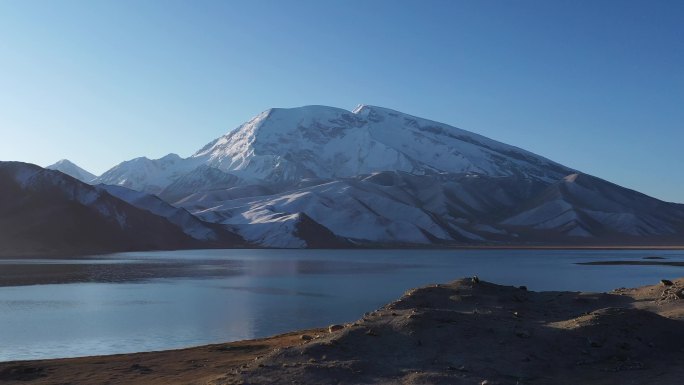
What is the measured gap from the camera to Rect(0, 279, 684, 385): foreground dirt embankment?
23.8m

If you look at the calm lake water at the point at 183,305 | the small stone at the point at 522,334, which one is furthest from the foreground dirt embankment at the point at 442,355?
the calm lake water at the point at 183,305

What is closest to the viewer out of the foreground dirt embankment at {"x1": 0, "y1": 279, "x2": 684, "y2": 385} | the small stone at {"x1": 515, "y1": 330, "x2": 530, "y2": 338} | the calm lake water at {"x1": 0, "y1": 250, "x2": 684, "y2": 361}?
the foreground dirt embankment at {"x1": 0, "y1": 279, "x2": 684, "y2": 385}

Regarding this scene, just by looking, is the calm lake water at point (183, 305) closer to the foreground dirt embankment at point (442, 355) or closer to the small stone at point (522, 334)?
the foreground dirt embankment at point (442, 355)

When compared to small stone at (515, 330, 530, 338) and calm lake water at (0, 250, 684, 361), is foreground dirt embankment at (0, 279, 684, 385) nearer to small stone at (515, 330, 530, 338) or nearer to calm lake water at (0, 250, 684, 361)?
small stone at (515, 330, 530, 338)

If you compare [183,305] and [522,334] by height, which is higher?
[522,334]

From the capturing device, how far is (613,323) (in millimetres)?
28500

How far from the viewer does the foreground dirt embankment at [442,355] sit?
23.8m

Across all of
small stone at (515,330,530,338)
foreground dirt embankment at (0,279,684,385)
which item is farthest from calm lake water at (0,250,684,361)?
small stone at (515,330,530,338)

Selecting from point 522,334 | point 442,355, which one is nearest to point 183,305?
point 442,355

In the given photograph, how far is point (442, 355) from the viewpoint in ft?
84.2

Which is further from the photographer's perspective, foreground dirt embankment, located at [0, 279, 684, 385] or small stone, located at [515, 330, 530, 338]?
small stone, located at [515, 330, 530, 338]

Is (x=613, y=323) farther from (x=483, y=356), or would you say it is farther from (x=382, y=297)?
(x=382, y=297)

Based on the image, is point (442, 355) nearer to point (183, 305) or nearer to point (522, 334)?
point (522, 334)

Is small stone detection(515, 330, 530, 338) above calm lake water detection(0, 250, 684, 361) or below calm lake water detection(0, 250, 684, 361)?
above
